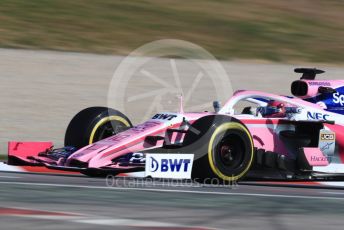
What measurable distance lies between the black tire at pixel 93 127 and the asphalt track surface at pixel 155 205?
1.07 meters

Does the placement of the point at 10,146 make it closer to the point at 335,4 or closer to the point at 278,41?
the point at 278,41

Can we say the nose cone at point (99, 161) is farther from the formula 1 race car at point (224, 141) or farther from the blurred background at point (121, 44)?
the blurred background at point (121, 44)

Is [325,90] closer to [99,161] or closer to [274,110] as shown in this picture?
[274,110]

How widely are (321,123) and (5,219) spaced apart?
17.0 ft

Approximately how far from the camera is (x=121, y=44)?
20.9m

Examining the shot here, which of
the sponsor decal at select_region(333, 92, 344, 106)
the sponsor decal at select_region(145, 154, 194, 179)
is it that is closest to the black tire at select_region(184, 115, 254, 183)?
the sponsor decal at select_region(145, 154, 194, 179)

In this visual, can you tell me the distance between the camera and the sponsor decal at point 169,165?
28.6 ft

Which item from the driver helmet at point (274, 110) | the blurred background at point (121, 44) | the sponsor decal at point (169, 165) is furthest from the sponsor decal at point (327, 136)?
the blurred background at point (121, 44)

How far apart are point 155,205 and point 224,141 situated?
2373mm

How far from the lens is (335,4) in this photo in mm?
27609

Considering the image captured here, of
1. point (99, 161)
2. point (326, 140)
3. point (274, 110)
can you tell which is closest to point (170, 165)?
point (99, 161)

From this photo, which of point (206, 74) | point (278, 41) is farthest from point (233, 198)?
point (278, 41)

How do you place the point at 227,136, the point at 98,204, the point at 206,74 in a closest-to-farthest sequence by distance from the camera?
the point at 98,204 → the point at 227,136 → the point at 206,74

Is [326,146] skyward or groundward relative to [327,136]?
groundward
